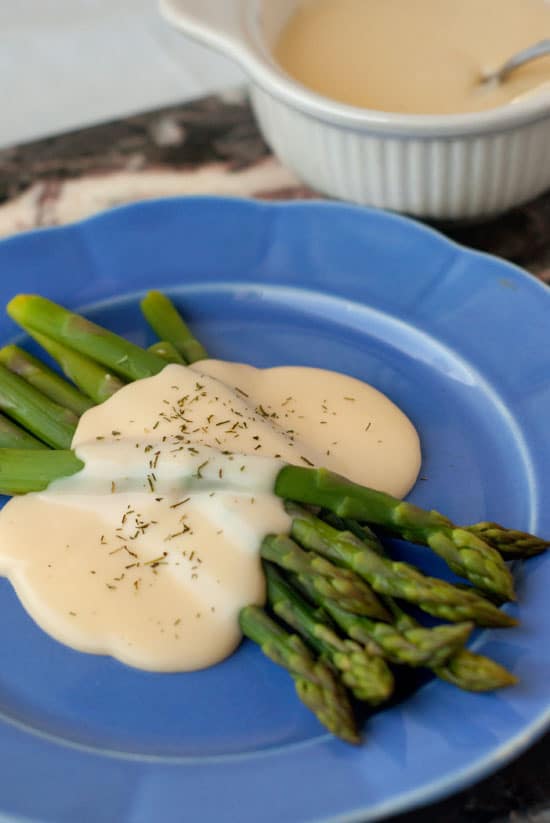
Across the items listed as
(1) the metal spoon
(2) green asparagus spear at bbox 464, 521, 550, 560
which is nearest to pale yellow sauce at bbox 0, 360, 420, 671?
(2) green asparagus spear at bbox 464, 521, 550, 560

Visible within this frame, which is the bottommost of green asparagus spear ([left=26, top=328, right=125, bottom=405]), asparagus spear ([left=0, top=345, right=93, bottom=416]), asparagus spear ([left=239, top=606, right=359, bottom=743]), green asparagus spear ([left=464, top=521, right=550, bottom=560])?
asparagus spear ([left=239, top=606, right=359, bottom=743])

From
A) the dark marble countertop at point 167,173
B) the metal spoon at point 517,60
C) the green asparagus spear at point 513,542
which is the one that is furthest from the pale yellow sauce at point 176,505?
the metal spoon at point 517,60

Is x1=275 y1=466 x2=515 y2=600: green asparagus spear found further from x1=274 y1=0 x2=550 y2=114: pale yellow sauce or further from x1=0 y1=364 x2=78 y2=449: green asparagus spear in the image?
x1=274 y1=0 x2=550 y2=114: pale yellow sauce

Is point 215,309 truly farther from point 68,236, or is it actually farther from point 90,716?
point 90,716

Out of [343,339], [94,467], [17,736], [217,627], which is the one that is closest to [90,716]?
[17,736]

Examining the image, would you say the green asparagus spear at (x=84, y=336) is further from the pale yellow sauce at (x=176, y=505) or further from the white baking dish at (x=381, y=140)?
the white baking dish at (x=381, y=140)

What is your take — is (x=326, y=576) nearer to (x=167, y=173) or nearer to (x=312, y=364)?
(x=312, y=364)
